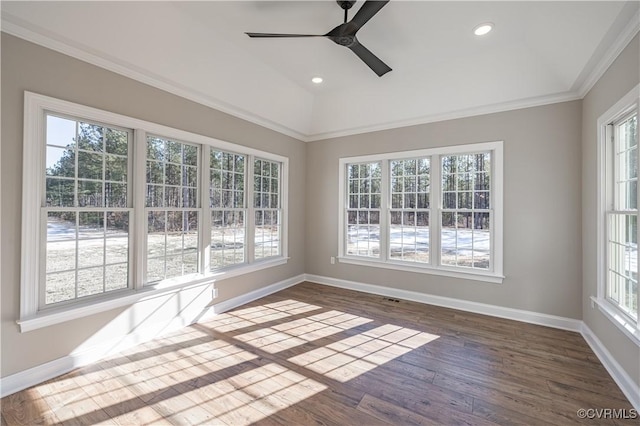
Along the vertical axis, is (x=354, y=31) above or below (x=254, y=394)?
above

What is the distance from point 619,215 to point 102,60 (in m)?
5.13

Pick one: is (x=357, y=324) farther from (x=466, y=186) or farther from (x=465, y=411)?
(x=466, y=186)

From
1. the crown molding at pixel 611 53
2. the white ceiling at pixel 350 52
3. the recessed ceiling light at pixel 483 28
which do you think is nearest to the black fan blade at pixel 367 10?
the white ceiling at pixel 350 52

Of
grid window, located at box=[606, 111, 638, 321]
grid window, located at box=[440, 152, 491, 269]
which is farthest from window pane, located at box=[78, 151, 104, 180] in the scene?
grid window, located at box=[606, 111, 638, 321]

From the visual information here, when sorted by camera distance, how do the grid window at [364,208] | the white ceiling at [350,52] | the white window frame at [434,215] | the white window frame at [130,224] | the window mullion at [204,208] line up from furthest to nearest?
the grid window at [364,208]
the white window frame at [434,215]
the window mullion at [204,208]
the white ceiling at [350,52]
the white window frame at [130,224]

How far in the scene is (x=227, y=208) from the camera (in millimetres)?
4086

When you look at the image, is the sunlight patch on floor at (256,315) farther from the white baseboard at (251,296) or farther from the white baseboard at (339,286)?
the white baseboard at (339,286)

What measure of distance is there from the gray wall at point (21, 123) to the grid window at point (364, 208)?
9.00 feet

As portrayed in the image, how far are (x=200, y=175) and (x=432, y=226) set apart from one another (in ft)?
11.6

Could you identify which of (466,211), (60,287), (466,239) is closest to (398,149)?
(466,211)

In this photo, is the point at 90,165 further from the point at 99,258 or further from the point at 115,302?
the point at 115,302

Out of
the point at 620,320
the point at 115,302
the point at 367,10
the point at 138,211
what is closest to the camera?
the point at 367,10

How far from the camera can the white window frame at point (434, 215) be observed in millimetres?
3818

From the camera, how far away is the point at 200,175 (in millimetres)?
3709
